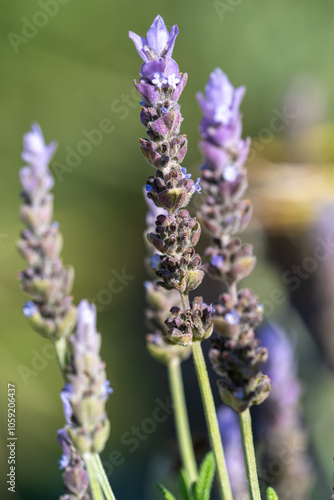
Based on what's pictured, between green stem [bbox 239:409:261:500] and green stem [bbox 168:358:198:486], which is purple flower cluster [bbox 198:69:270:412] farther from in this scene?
green stem [bbox 168:358:198:486]

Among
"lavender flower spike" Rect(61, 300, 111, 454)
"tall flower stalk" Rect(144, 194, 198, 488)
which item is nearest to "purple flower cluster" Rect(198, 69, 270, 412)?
"lavender flower spike" Rect(61, 300, 111, 454)

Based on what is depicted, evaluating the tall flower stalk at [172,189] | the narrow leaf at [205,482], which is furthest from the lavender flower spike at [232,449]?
the tall flower stalk at [172,189]

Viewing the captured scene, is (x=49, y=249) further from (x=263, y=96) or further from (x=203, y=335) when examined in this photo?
(x=263, y=96)

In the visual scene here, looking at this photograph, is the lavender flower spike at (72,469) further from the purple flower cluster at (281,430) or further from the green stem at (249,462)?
the purple flower cluster at (281,430)

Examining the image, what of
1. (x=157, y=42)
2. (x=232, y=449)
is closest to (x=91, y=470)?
(x=232, y=449)

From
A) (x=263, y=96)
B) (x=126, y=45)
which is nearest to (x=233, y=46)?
(x=263, y=96)

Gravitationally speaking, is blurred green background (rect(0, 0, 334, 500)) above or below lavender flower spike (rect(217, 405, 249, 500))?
above
